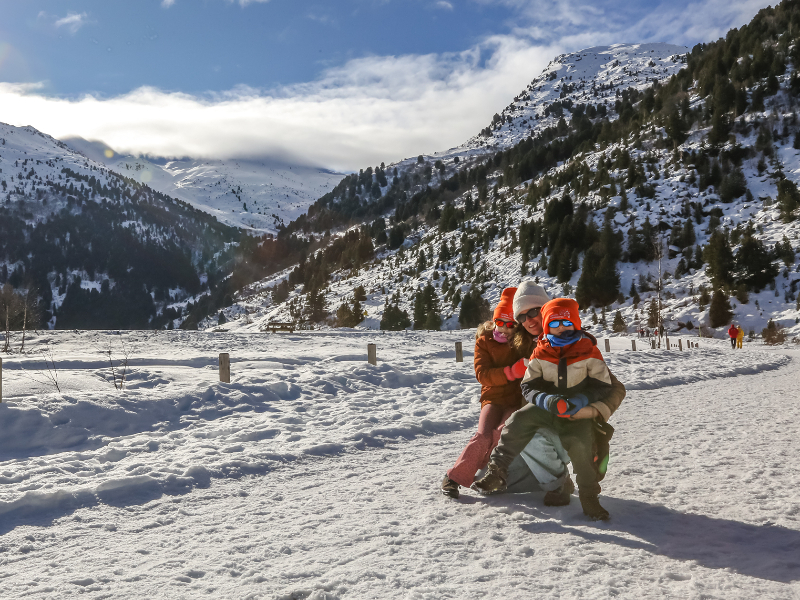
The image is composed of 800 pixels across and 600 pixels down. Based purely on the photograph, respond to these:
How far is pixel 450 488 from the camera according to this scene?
→ 162 inches

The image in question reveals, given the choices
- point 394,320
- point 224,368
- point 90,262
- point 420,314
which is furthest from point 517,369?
point 90,262

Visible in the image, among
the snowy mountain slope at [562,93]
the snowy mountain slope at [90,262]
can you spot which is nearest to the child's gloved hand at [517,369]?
the snowy mountain slope at [562,93]

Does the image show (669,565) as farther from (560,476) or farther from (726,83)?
(726,83)

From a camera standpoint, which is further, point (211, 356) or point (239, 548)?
point (211, 356)

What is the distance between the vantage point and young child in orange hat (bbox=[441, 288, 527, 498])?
415 cm

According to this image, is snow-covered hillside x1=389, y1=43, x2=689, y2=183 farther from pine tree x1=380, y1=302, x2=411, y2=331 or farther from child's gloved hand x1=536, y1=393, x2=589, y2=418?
child's gloved hand x1=536, y1=393, x2=589, y2=418

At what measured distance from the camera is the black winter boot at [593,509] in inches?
137

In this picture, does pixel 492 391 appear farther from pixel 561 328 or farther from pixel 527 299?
pixel 561 328

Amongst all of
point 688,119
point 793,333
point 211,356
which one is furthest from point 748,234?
point 211,356

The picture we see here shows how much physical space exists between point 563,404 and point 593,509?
0.78 meters

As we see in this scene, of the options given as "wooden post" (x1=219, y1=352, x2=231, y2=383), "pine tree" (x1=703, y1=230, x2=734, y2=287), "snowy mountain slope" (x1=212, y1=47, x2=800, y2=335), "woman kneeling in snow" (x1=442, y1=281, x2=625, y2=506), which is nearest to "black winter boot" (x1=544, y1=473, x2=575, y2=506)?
"woman kneeling in snow" (x1=442, y1=281, x2=625, y2=506)

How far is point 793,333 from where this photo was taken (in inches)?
1277

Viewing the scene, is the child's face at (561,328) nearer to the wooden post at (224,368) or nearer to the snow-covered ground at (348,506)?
the snow-covered ground at (348,506)

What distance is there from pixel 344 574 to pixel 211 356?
47.3 feet
